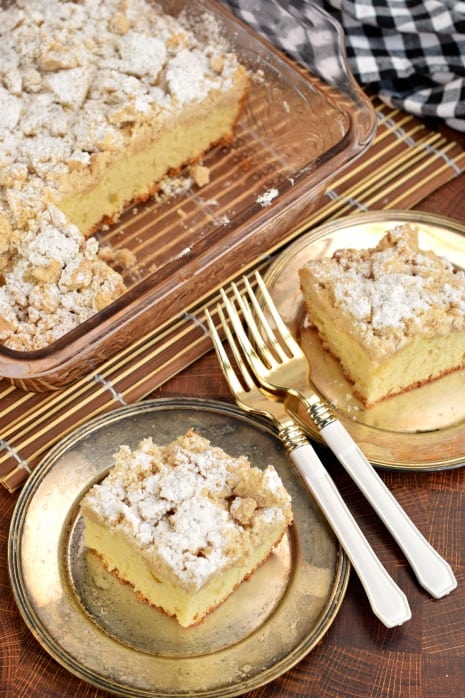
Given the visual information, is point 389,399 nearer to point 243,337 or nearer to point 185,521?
point 243,337

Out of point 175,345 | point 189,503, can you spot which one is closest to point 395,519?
point 189,503

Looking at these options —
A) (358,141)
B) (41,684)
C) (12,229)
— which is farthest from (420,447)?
(12,229)

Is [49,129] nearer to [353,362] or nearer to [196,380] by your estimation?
[196,380]

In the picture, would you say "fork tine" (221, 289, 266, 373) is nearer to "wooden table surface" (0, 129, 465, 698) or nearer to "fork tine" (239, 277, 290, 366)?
"fork tine" (239, 277, 290, 366)

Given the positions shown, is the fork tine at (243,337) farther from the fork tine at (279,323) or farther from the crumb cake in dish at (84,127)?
the crumb cake in dish at (84,127)

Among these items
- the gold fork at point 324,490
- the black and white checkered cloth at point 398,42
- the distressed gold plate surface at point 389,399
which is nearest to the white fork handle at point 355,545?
the gold fork at point 324,490

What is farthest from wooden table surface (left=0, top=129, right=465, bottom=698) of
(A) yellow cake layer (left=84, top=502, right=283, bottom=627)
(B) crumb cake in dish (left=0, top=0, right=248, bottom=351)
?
(B) crumb cake in dish (left=0, top=0, right=248, bottom=351)

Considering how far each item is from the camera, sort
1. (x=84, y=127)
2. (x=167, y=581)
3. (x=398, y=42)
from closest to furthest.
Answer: (x=167, y=581) < (x=84, y=127) < (x=398, y=42)
